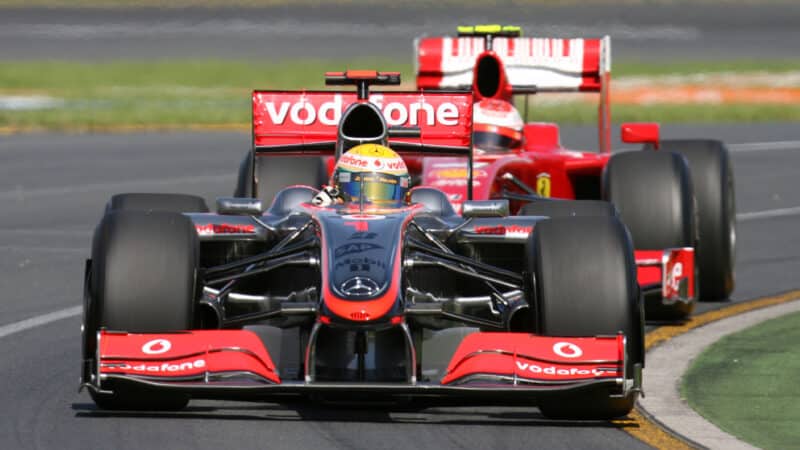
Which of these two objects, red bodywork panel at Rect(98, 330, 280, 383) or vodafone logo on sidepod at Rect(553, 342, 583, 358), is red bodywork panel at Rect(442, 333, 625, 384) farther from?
red bodywork panel at Rect(98, 330, 280, 383)

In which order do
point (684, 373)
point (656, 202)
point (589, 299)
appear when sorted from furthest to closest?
point (656, 202), point (684, 373), point (589, 299)

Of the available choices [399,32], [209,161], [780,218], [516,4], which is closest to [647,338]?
[780,218]

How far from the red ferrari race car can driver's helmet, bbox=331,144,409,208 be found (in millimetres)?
924

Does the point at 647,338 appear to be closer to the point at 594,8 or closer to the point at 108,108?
the point at 108,108

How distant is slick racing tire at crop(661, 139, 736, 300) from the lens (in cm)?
1382

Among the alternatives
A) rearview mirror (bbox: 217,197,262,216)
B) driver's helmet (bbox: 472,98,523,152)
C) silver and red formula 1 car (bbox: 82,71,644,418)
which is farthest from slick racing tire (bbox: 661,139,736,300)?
rearview mirror (bbox: 217,197,262,216)

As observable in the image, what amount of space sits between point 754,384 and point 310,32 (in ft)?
147

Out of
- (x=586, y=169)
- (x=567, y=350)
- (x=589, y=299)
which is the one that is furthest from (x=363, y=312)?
(x=586, y=169)

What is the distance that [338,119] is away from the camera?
1252cm

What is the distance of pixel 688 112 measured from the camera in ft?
113

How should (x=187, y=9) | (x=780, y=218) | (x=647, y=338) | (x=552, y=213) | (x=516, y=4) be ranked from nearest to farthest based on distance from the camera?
1. (x=552, y=213)
2. (x=647, y=338)
3. (x=780, y=218)
4. (x=516, y=4)
5. (x=187, y=9)

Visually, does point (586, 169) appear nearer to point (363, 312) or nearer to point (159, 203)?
point (159, 203)

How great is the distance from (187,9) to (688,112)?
18.5m

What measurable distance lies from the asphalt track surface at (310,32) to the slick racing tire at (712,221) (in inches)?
1283
